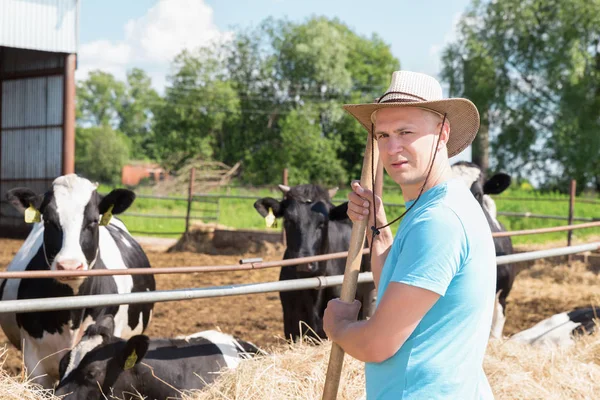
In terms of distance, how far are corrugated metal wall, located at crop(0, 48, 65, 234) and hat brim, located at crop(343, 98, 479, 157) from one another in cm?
1392

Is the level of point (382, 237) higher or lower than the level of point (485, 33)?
lower

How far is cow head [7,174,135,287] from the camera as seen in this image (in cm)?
436

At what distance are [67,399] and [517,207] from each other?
19340 mm

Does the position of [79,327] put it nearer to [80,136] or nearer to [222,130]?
[222,130]

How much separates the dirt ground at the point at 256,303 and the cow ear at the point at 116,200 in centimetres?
150

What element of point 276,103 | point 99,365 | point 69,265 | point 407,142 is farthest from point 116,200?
point 276,103

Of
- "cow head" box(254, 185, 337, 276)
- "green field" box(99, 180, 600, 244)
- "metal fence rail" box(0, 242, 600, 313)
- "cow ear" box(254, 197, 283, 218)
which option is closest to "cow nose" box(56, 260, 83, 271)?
"metal fence rail" box(0, 242, 600, 313)

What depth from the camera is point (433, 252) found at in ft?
5.31

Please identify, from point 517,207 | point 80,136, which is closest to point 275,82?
point 517,207

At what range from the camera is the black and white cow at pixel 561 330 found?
507 centimetres

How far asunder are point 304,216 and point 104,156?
6088cm

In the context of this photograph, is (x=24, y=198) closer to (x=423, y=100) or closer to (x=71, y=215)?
(x=71, y=215)

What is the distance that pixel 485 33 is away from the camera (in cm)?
3053

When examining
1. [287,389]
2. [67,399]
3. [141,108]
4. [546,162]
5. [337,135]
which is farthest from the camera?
[141,108]
